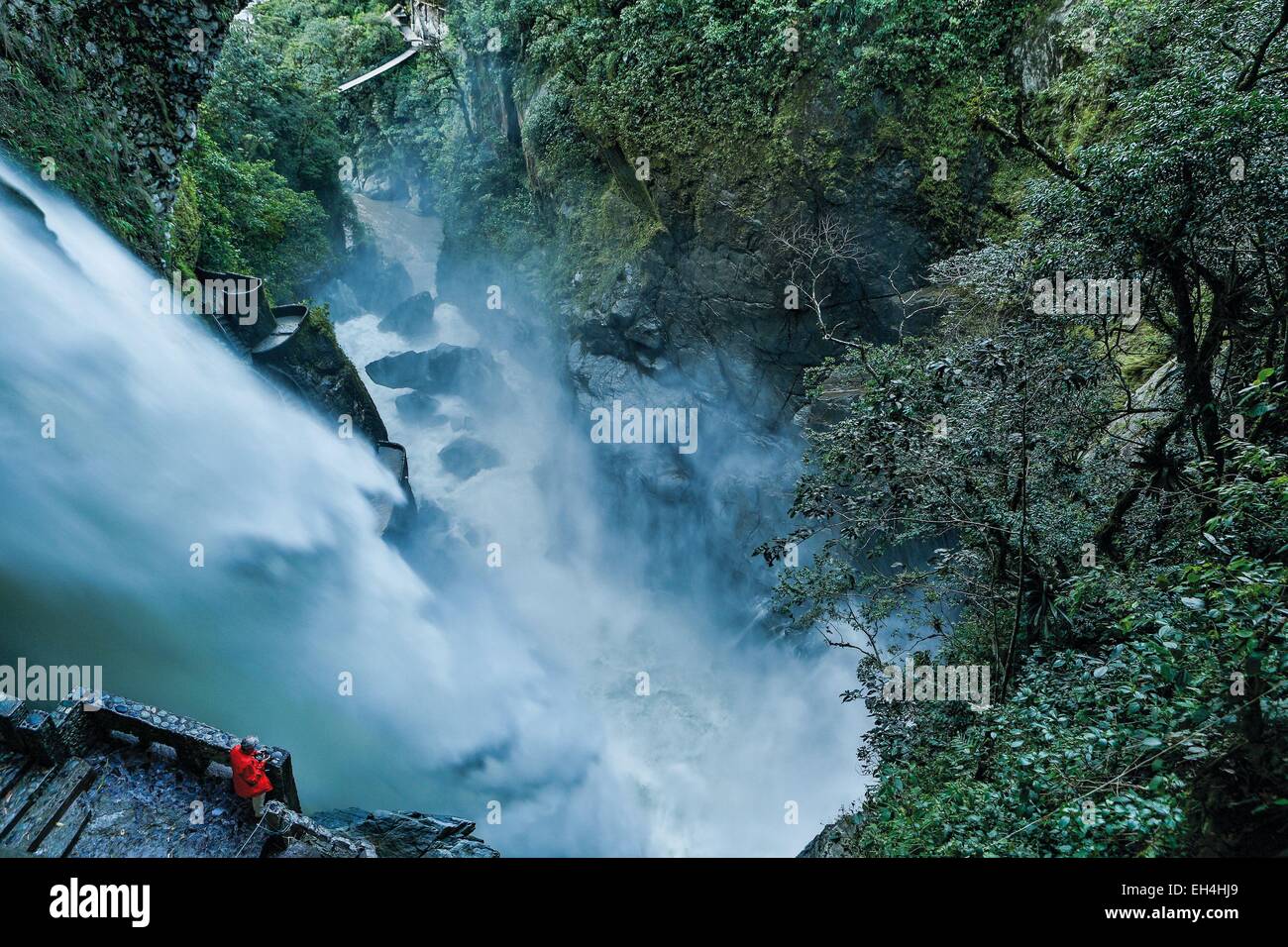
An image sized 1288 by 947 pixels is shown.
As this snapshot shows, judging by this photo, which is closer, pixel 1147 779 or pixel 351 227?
pixel 1147 779

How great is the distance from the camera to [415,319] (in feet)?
74.1

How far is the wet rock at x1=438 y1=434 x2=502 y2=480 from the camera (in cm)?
1952

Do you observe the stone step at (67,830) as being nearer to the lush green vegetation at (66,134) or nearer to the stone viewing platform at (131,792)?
the stone viewing platform at (131,792)

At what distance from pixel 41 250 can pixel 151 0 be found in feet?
15.0

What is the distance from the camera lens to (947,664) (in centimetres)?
768

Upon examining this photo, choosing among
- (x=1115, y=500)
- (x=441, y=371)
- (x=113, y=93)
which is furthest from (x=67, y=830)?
(x=441, y=371)

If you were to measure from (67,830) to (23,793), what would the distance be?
0.47m

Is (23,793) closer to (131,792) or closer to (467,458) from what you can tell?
(131,792)

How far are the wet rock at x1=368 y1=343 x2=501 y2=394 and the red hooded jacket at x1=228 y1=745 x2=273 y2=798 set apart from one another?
16.0 meters

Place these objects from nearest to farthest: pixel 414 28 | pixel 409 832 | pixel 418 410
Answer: pixel 409 832 < pixel 418 410 < pixel 414 28

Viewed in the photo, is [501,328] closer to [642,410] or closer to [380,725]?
[642,410]

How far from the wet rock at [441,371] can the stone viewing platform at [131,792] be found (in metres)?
15.6

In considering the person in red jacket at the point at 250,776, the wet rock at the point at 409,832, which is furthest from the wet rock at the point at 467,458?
→ the person in red jacket at the point at 250,776

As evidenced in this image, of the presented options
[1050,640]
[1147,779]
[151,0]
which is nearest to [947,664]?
[1050,640]
